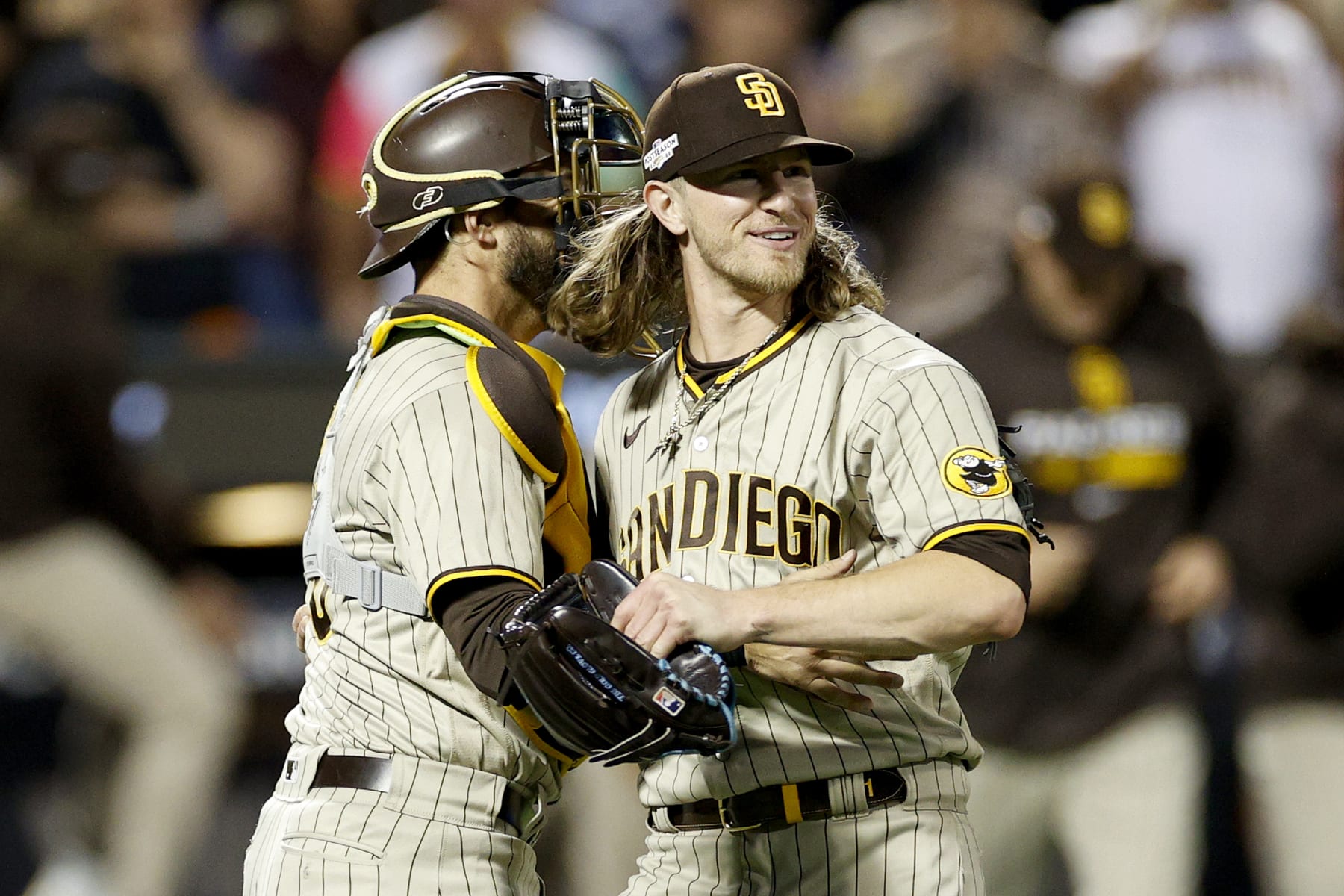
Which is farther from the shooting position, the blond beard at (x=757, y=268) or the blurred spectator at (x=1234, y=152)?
the blurred spectator at (x=1234, y=152)

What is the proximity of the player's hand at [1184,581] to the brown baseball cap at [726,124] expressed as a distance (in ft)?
9.51

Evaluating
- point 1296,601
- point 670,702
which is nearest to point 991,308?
point 1296,601

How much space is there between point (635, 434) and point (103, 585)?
433 cm

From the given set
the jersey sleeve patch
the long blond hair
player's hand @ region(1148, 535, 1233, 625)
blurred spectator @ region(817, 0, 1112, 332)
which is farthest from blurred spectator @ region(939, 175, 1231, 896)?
the jersey sleeve patch

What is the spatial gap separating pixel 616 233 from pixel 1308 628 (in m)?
3.76

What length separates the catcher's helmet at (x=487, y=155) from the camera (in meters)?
3.26

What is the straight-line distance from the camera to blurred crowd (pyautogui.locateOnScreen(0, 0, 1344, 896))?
5.66 m

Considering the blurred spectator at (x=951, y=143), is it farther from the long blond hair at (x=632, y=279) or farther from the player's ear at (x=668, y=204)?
the player's ear at (x=668, y=204)

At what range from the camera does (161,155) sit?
25.0 feet

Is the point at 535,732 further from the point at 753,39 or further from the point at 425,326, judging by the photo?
the point at 753,39

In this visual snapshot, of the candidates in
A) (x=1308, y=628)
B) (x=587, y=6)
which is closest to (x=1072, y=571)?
(x=1308, y=628)

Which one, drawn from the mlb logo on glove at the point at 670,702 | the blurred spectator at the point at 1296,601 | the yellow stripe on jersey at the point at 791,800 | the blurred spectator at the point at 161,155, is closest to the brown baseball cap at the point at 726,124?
the mlb logo on glove at the point at 670,702

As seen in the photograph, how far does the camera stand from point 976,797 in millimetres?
5438

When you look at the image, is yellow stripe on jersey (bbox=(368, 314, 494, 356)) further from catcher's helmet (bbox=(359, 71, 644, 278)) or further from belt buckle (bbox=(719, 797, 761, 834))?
belt buckle (bbox=(719, 797, 761, 834))
